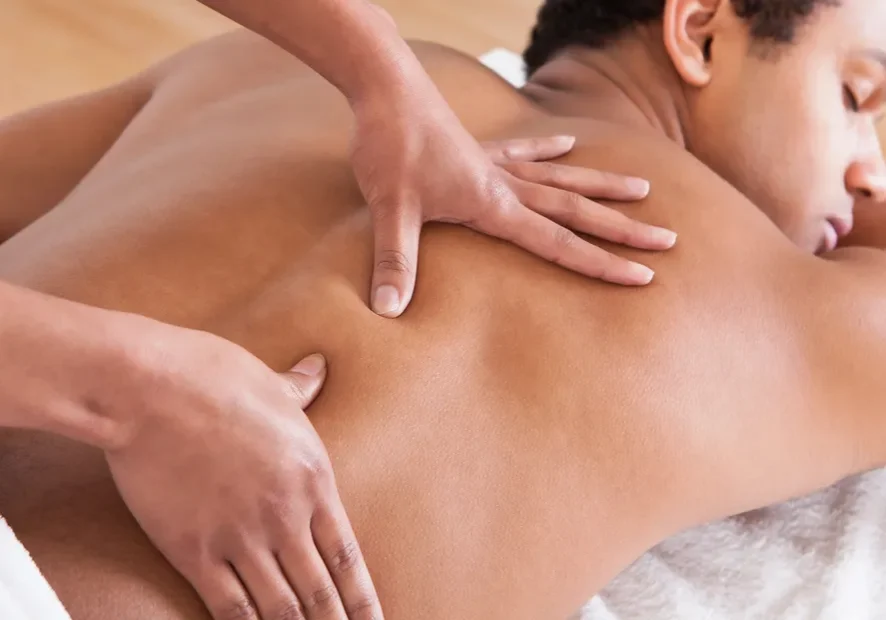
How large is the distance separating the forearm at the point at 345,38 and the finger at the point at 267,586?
412 millimetres

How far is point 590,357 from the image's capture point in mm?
769

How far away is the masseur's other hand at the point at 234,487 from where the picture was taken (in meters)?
0.58

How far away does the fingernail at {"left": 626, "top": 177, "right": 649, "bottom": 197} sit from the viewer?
2.80ft

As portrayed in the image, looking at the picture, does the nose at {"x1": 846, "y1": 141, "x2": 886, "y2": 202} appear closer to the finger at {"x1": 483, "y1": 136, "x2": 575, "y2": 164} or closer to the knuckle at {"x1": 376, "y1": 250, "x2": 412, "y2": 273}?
the finger at {"x1": 483, "y1": 136, "x2": 575, "y2": 164}

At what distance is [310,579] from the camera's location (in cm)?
62

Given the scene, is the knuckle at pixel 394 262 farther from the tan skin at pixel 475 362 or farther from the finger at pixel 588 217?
the finger at pixel 588 217

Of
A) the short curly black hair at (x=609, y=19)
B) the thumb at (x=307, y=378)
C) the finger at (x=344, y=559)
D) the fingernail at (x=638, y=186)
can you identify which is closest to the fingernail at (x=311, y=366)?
the thumb at (x=307, y=378)

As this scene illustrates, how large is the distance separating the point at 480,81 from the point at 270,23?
0.27 meters

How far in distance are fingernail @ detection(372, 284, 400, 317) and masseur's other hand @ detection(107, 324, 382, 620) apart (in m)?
0.14

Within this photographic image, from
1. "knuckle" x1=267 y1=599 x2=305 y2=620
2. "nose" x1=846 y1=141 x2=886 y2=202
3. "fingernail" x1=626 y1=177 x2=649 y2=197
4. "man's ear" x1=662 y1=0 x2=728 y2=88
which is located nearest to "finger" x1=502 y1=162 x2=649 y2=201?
"fingernail" x1=626 y1=177 x2=649 y2=197

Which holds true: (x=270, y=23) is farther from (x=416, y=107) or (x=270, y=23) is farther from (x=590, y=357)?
(x=590, y=357)

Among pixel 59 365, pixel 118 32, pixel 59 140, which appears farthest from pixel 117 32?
pixel 59 365

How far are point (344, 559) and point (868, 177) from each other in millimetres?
760

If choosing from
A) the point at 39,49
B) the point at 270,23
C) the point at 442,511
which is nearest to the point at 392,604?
the point at 442,511
